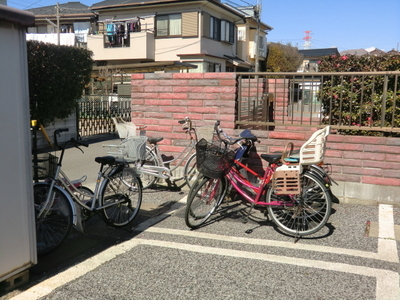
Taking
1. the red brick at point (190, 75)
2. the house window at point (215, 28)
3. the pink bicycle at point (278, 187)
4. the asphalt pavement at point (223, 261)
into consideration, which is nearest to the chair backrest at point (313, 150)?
the pink bicycle at point (278, 187)

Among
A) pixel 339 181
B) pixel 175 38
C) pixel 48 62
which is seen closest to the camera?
pixel 339 181

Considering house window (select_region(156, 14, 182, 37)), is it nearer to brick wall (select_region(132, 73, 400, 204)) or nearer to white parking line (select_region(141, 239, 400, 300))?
brick wall (select_region(132, 73, 400, 204))

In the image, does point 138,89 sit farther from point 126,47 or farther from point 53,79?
point 126,47

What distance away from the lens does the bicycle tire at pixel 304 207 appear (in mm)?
4508

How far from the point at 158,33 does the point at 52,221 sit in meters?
25.4

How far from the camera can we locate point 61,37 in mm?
29219

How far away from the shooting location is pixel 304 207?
181 inches

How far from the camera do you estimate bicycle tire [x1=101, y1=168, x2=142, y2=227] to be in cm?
474

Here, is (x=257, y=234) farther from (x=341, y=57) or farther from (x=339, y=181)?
→ (x=341, y=57)

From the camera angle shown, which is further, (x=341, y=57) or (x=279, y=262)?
(x=341, y=57)

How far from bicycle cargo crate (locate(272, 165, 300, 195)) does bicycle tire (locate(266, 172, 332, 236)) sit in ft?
0.46

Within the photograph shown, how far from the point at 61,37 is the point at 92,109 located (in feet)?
58.5

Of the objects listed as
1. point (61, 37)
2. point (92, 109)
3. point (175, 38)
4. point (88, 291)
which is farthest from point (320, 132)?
point (61, 37)

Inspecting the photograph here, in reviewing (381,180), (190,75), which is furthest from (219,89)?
(381,180)
